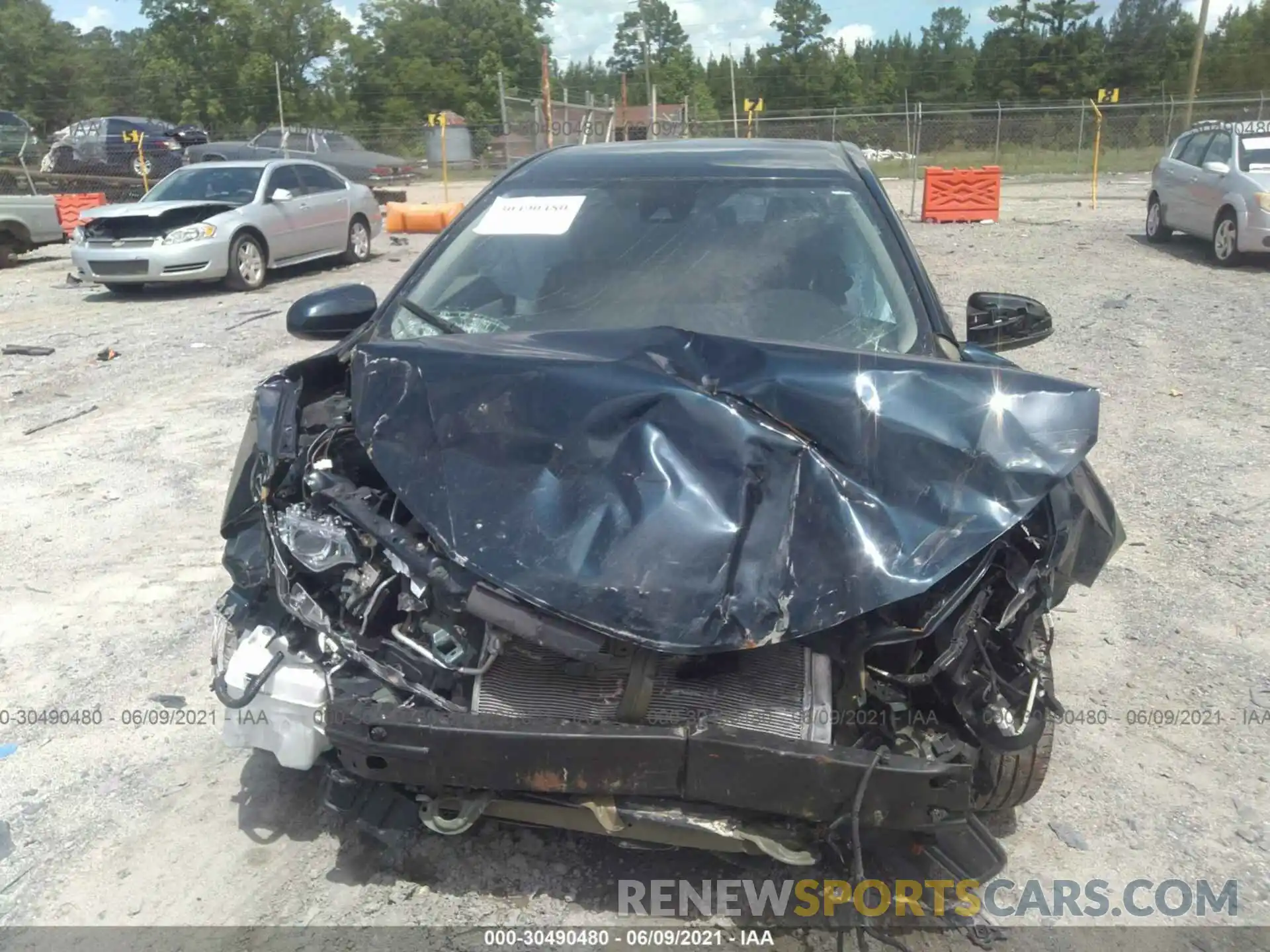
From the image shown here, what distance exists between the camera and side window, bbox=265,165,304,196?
1305cm

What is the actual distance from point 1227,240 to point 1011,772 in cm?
1236

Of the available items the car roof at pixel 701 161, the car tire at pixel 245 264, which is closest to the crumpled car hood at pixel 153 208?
the car tire at pixel 245 264

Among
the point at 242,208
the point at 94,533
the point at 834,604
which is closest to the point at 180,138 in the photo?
the point at 242,208

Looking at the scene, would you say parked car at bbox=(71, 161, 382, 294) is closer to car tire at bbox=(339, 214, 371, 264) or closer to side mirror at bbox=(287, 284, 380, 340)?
car tire at bbox=(339, 214, 371, 264)

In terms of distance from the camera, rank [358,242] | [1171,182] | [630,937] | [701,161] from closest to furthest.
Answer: [630,937] < [701,161] < [1171,182] < [358,242]

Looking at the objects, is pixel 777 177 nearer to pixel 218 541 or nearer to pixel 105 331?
pixel 218 541

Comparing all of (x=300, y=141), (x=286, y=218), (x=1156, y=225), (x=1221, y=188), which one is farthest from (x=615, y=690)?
(x=300, y=141)

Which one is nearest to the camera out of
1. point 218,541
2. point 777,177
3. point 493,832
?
point 493,832

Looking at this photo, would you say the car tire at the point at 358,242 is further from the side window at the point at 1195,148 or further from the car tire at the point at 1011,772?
the car tire at the point at 1011,772

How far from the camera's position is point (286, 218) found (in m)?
13.1

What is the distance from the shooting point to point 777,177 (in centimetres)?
389

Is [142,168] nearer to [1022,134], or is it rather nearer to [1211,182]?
[1211,182]

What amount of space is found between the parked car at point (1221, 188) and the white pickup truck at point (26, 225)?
15575 millimetres

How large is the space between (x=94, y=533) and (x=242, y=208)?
824 centimetres
